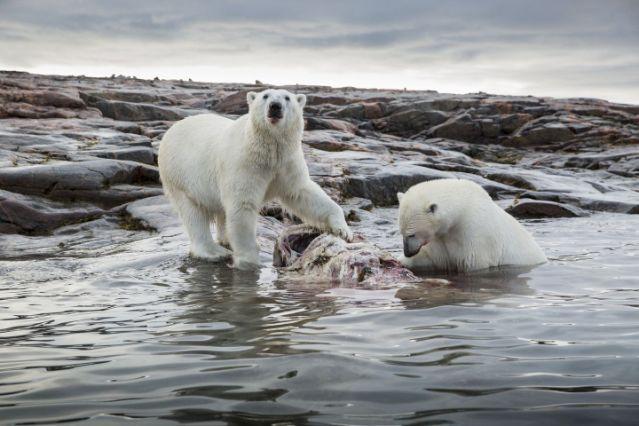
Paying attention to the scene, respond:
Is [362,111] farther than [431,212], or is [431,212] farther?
[362,111]

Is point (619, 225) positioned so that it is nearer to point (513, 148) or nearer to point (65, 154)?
point (65, 154)

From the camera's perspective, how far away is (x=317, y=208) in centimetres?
891

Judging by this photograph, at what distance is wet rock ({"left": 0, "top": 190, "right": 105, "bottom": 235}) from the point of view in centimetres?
1217

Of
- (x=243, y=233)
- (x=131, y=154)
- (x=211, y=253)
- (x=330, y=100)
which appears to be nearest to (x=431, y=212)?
(x=243, y=233)

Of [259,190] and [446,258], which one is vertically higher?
[259,190]

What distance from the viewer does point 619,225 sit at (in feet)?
46.3

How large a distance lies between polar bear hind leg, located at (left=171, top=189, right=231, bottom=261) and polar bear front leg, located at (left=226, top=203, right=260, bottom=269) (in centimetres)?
64

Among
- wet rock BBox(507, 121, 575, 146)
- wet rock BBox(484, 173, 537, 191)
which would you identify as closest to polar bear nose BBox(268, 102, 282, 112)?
wet rock BBox(484, 173, 537, 191)

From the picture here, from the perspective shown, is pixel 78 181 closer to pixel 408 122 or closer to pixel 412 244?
pixel 412 244

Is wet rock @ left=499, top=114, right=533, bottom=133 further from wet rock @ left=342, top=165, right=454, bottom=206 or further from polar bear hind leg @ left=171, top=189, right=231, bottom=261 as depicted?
polar bear hind leg @ left=171, top=189, right=231, bottom=261

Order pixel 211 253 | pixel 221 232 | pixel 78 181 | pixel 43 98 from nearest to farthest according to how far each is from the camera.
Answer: pixel 211 253, pixel 221 232, pixel 78 181, pixel 43 98

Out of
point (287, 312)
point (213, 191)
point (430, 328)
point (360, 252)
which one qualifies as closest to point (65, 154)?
point (213, 191)

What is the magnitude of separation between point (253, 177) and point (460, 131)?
1237 inches

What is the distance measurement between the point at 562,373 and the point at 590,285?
391 centimetres
